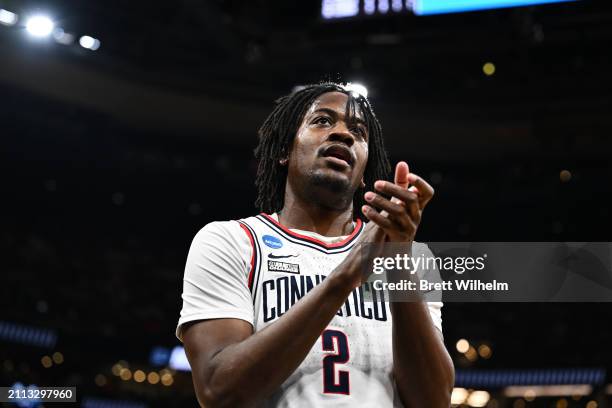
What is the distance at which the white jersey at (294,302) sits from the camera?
82.0 inches

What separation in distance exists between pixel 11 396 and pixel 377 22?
435 centimetres

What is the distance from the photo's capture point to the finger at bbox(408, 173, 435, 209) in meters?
1.85

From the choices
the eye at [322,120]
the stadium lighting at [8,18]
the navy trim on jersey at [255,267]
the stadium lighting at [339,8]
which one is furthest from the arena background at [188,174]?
the navy trim on jersey at [255,267]

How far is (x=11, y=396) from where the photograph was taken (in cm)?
520

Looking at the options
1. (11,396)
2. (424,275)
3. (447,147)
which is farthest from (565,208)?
(424,275)

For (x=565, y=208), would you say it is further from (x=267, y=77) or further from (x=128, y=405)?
(x=128, y=405)

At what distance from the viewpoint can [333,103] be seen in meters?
2.78

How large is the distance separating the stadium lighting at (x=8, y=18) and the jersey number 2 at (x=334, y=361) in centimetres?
850

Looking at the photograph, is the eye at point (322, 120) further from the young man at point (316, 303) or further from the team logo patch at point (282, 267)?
the team logo patch at point (282, 267)

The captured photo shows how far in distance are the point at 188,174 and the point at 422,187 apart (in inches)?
550

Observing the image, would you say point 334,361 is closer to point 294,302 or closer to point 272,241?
point 294,302

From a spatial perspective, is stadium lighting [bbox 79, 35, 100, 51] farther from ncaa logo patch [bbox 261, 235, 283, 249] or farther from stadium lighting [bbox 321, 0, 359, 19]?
ncaa logo patch [bbox 261, 235, 283, 249]

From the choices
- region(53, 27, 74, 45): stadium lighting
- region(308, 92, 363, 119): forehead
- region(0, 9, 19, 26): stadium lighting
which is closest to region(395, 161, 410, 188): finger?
region(308, 92, 363, 119): forehead

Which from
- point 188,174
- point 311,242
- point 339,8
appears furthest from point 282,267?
point 188,174
